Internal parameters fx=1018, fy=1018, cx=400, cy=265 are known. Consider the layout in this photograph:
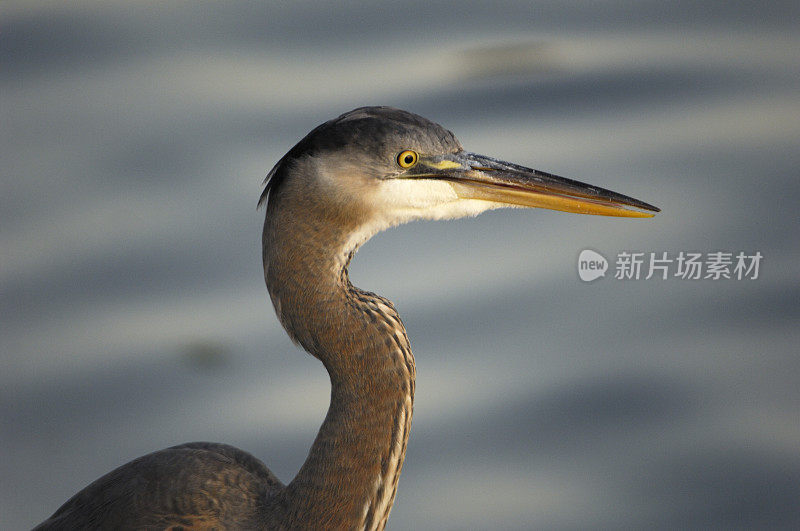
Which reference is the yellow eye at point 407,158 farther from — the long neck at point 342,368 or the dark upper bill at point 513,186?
the long neck at point 342,368

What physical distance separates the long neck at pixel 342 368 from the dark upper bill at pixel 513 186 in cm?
26

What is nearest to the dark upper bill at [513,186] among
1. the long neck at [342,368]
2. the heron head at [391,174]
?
the heron head at [391,174]

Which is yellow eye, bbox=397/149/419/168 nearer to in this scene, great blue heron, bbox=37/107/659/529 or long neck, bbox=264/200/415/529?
great blue heron, bbox=37/107/659/529

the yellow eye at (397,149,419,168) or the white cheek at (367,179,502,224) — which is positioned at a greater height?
the yellow eye at (397,149,419,168)

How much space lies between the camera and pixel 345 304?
6.77 feet

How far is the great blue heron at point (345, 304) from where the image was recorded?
205cm

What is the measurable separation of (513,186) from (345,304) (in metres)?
0.47

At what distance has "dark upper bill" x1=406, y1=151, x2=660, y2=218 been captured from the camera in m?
2.15

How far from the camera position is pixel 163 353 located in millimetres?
3549

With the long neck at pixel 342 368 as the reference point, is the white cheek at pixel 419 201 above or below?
above

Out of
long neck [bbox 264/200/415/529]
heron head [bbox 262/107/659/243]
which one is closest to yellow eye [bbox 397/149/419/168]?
heron head [bbox 262/107/659/243]

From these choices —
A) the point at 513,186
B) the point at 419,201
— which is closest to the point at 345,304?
the point at 419,201

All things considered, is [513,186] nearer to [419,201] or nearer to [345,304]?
[419,201]

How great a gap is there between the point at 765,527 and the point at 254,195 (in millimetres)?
2182
